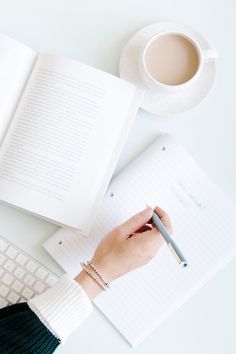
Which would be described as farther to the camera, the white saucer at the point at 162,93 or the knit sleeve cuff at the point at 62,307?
the white saucer at the point at 162,93

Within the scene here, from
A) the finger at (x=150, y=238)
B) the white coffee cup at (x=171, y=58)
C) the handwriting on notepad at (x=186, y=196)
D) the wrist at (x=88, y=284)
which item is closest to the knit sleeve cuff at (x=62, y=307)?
the wrist at (x=88, y=284)

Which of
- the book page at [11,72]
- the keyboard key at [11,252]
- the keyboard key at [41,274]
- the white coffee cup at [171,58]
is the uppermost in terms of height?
the book page at [11,72]

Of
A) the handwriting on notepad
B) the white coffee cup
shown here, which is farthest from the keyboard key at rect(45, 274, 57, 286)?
the white coffee cup

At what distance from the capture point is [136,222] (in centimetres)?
79

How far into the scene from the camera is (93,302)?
85 cm

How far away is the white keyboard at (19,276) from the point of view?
0.84m

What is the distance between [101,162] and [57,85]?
0.15 m

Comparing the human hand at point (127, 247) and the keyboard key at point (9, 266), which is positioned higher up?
the keyboard key at point (9, 266)

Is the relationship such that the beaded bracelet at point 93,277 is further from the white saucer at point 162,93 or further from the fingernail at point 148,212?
the white saucer at point 162,93

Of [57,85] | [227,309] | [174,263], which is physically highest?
[57,85]

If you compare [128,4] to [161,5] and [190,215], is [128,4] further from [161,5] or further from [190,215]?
[190,215]

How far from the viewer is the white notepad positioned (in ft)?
2.80

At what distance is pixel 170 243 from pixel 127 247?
7cm

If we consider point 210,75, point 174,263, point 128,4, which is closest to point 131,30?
point 128,4
